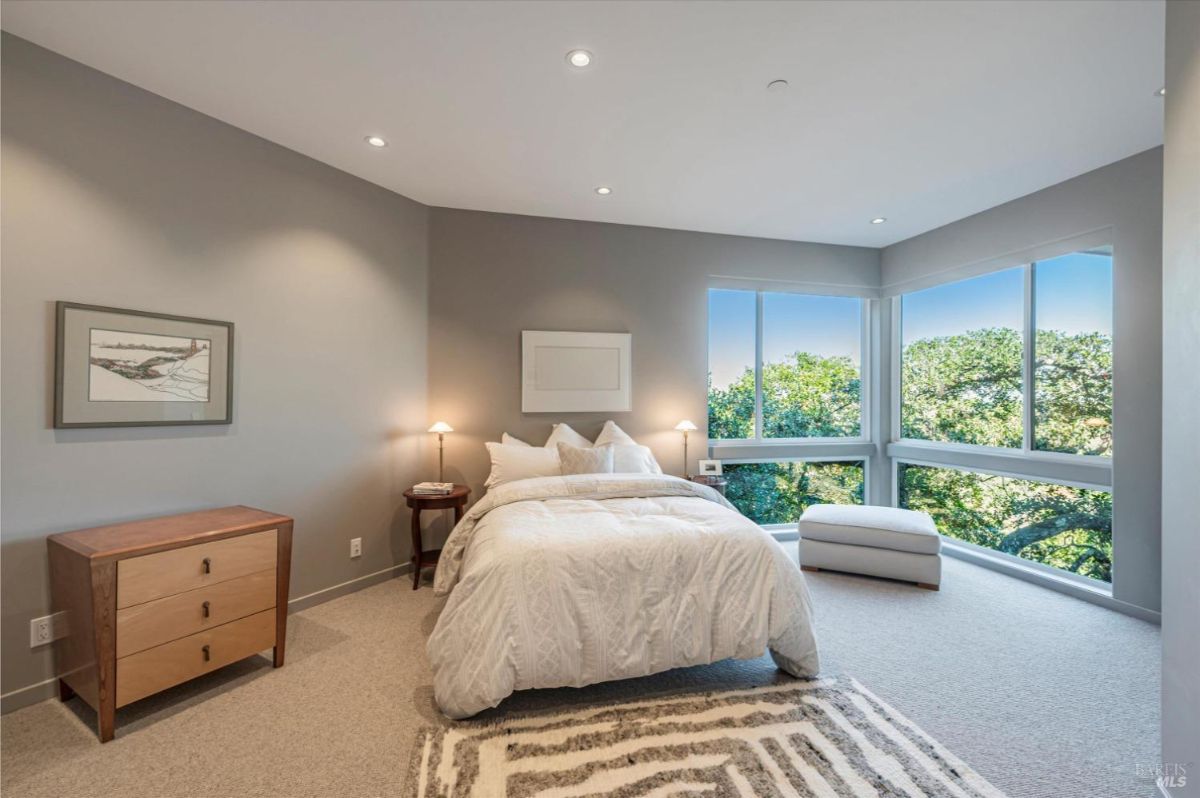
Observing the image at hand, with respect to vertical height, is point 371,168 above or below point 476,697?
above

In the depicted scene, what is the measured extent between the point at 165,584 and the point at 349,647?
3.04ft

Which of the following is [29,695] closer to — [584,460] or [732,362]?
[584,460]

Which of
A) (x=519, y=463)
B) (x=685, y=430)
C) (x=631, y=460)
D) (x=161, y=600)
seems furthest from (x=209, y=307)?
(x=685, y=430)

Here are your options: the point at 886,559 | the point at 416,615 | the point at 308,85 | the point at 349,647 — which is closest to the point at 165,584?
the point at 349,647

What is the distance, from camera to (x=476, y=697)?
195cm

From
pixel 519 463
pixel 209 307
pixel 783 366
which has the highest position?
pixel 209 307

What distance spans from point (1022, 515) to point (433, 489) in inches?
173

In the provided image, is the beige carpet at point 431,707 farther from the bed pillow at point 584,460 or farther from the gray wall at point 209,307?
A: the bed pillow at point 584,460

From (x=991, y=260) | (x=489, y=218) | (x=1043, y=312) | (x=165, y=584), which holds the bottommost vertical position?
(x=165, y=584)

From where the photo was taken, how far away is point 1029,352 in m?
3.83

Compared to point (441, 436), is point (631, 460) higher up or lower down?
lower down

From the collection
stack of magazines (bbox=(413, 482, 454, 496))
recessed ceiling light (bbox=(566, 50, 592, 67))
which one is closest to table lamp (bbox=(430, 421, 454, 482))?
stack of magazines (bbox=(413, 482, 454, 496))

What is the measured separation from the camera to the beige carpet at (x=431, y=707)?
5.72ft

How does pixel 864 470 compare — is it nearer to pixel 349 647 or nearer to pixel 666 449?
pixel 666 449
